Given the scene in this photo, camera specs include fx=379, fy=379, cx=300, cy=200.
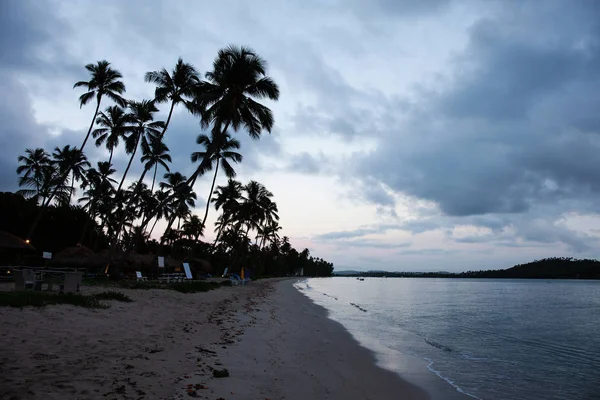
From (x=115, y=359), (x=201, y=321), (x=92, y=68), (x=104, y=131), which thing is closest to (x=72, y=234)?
(x=104, y=131)

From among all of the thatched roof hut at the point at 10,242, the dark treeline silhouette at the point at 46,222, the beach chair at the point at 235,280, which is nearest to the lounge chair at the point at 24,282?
the thatched roof hut at the point at 10,242

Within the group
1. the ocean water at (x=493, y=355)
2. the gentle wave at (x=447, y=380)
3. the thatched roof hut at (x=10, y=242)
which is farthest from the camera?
the thatched roof hut at (x=10, y=242)

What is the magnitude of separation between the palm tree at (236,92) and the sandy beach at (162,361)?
46.5 ft

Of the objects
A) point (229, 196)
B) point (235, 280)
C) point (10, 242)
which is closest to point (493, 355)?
point (10, 242)

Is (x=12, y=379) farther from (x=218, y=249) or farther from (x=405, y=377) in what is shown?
(x=218, y=249)

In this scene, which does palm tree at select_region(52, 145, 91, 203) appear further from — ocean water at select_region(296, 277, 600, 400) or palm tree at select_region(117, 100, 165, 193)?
ocean water at select_region(296, 277, 600, 400)

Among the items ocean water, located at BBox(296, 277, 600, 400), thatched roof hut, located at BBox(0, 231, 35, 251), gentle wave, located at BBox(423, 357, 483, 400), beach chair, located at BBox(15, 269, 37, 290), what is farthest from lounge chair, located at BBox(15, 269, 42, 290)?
gentle wave, located at BBox(423, 357, 483, 400)

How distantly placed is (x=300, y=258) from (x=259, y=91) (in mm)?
134166

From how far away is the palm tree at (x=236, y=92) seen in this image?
22219 millimetres

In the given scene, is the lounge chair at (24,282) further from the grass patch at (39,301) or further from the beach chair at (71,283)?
the grass patch at (39,301)

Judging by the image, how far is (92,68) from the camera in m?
28.3

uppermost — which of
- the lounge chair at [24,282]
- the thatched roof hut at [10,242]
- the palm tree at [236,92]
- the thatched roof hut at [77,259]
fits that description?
the palm tree at [236,92]

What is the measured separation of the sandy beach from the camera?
4.65 m

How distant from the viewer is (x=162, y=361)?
605 cm
